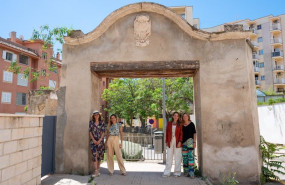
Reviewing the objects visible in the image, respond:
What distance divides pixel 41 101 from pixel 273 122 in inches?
682

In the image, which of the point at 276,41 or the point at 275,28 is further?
the point at 276,41

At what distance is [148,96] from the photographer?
21.5m

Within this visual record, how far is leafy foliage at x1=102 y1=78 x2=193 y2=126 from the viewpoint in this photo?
20.0 metres

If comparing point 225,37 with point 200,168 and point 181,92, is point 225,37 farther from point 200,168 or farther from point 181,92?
point 181,92

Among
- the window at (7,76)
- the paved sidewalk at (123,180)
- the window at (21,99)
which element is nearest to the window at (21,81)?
the window at (7,76)

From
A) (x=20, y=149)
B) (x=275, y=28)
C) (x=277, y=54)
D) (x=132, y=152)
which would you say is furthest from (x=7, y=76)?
(x=275, y=28)

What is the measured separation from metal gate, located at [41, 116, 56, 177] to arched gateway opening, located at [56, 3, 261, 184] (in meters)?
0.18

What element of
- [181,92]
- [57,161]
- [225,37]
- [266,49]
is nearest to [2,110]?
[181,92]

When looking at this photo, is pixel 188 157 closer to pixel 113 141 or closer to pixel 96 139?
pixel 113 141

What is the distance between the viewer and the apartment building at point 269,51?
4009cm

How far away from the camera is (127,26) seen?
6941mm

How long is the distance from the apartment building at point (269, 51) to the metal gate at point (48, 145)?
39536 millimetres

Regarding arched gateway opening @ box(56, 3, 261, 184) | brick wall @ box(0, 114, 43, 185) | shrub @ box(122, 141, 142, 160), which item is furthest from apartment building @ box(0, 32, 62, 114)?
brick wall @ box(0, 114, 43, 185)

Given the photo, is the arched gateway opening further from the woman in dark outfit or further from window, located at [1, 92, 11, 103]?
window, located at [1, 92, 11, 103]
